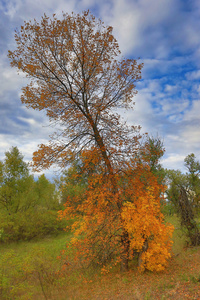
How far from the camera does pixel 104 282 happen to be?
30.7 feet

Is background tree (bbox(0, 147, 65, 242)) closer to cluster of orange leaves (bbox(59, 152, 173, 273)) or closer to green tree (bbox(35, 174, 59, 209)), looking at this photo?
green tree (bbox(35, 174, 59, 209))

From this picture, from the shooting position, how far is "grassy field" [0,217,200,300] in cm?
709

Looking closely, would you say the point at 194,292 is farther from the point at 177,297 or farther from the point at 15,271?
the point at 15,271

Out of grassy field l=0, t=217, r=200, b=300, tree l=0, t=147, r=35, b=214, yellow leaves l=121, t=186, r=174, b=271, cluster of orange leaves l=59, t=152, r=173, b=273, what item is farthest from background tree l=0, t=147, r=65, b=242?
yellow leaves l=121, t=186, r=174, b=271

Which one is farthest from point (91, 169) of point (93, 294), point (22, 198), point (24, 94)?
point (22, 198)

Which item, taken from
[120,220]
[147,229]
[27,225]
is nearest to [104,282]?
[120,220]

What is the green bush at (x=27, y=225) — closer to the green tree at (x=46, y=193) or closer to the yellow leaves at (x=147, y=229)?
the green tree at (x=46, y=193)

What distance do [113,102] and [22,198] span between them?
17.5m

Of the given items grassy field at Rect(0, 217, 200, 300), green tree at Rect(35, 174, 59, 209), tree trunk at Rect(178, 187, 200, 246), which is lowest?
grassy field at Rect(0, 217, 200, 300)

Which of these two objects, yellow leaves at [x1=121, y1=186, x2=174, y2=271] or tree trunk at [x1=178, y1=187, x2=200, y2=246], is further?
tree trunk at [x1=178, y1=187, x2=200, y2=246]

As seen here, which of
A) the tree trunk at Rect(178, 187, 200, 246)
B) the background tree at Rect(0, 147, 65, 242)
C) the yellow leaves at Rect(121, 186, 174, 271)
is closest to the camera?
the yellow leaves at Rect(121, 186, 174, 271)

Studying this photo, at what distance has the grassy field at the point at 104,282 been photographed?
7.09 m

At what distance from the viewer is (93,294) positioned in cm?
841

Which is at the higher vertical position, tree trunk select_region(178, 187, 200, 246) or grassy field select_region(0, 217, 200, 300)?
tree trunk select_region(178, 187, 200, 246)
